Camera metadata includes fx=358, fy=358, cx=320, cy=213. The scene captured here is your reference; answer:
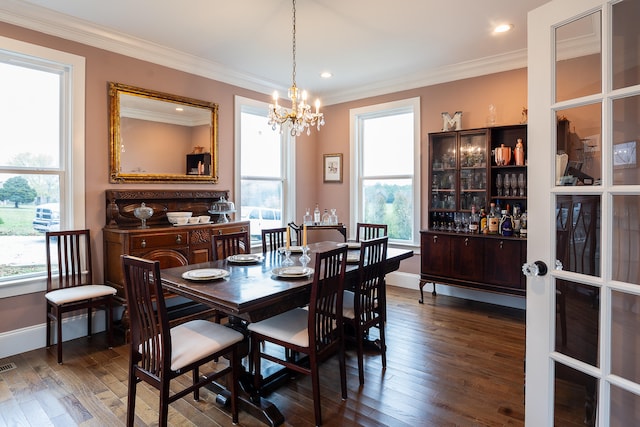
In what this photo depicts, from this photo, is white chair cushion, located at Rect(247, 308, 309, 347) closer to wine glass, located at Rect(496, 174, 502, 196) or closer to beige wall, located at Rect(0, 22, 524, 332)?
beige wall, located at Rect(0, 22, 524, 332)

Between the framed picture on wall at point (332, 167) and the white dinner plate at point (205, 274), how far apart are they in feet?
11.4

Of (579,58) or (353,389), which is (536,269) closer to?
(579,58)

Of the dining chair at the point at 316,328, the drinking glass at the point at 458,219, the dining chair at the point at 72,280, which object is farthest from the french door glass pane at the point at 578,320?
the dining chair at the point at 72,280

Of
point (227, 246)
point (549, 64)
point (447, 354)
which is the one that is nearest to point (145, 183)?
point (227, 246)

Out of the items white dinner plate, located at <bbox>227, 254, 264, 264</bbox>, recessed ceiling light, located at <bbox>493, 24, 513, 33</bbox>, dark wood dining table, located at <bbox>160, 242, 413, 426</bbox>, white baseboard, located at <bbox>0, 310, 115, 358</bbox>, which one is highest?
recessed ceiling light, located at <bbox>493, 24, 513, 33</bbox>

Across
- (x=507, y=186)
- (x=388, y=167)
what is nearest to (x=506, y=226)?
(x=507, y=186)

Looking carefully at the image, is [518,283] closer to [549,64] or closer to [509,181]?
[509,181]

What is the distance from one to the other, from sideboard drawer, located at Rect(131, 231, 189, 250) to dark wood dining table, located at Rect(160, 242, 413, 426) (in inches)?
38.1

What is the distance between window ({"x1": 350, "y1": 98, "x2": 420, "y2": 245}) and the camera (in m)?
4.98

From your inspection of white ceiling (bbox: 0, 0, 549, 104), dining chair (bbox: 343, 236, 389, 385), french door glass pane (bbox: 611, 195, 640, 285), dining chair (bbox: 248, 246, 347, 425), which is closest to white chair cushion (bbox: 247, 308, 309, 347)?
dining chair (bbox: 248, 246, 347, 425)

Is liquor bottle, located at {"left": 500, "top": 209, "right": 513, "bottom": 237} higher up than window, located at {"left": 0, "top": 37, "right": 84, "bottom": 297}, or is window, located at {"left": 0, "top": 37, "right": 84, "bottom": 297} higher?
window, located at {"left": 0, "top": 37, "right": 84, "bottom": 297}

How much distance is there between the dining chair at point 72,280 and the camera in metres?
3.03

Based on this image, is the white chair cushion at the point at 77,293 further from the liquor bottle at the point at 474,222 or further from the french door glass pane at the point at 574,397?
the liquor bottle at the point at 474,222

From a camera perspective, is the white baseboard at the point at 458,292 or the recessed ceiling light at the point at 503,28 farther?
the white baseboard at the point at 458,292
